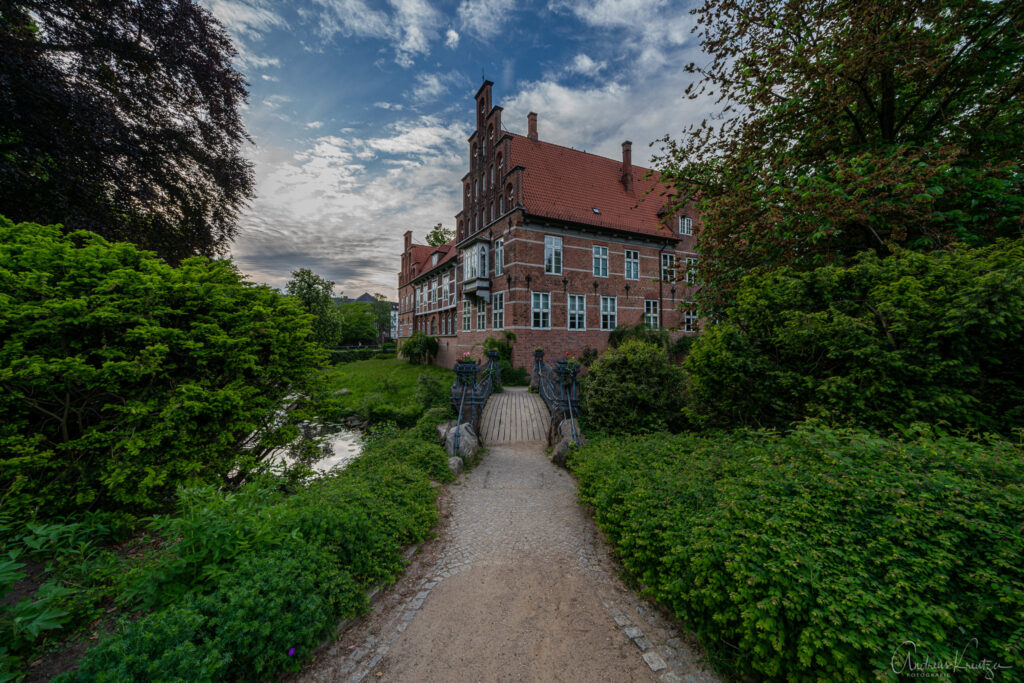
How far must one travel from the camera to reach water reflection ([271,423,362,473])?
6.04m

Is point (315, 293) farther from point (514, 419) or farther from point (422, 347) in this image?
point (514, 419)

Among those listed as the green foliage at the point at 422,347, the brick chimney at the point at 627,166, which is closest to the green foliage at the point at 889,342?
the brick chimney at the point at 627,166

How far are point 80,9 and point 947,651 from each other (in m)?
13.3

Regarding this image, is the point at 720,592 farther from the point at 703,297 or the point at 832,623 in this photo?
the point at 703,297

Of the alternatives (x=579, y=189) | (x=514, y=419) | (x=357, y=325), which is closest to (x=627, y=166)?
(x=579, y=189)

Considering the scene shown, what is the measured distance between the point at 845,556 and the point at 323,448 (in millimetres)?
9103

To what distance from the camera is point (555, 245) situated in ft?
56.8

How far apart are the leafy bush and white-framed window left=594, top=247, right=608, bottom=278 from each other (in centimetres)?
1056

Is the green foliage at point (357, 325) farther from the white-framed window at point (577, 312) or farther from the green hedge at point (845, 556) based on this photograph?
the green hedge at point (845, 556)

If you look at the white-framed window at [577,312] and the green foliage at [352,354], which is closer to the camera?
the white-framed window at [577,312]

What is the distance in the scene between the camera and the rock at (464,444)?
7688mm

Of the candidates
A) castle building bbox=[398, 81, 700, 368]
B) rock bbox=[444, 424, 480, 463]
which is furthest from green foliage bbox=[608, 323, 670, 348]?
rock bbox=[444, 424, 480, 463]

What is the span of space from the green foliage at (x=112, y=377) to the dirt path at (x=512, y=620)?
301cm

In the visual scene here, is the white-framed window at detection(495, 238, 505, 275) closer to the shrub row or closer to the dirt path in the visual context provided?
the dirt path
